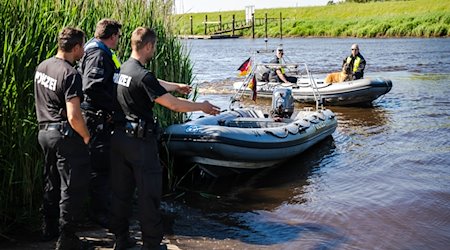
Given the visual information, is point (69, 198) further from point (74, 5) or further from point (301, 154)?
point (301, 154)

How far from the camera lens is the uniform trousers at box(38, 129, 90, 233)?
4.03m

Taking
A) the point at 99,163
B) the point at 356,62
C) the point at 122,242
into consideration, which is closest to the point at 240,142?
the point at 99,163

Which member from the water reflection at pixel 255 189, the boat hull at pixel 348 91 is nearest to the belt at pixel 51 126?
the water reflection at pixel 255 189

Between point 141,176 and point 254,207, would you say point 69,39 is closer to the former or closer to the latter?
point 141,176

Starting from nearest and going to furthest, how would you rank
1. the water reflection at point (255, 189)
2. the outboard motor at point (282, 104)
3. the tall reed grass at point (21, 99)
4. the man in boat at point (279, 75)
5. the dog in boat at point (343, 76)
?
the tall reed grass at point (21, 99) → the water reflection at point (255, 189) → the outboard motor at point (282, 104) → the man in boat at point (279, 75) → the dog in boat at point (343, 76)

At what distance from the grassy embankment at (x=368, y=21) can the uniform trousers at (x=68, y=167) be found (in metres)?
37.3

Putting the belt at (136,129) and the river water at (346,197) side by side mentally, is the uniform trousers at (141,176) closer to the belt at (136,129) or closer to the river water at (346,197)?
the belt at (136,129)

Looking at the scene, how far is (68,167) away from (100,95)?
2.28ft

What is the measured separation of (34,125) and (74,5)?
1.45 m

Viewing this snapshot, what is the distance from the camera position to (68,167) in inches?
159

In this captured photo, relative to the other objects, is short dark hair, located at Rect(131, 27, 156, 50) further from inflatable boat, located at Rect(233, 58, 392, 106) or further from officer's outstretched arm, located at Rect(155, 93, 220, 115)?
inflatable boat, located at Rect(233, 58, 392, 106)

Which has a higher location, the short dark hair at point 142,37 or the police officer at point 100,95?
the short dark hair at point 142,37

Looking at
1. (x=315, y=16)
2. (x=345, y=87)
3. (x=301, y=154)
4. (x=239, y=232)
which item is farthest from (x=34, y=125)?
(x=315, y=16)

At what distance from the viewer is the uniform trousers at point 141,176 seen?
394 centimetres
